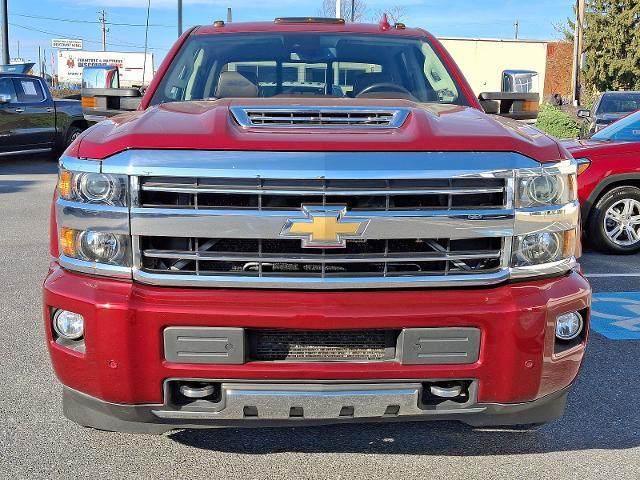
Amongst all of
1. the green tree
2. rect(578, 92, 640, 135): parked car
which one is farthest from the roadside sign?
rect(578, 92, 640, 135): parked car

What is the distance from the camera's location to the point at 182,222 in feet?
8.41

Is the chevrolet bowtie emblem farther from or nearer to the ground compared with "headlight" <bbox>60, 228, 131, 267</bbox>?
farther from the ground

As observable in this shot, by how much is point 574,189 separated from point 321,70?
75.5 inches

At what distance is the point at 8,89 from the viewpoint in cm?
1552

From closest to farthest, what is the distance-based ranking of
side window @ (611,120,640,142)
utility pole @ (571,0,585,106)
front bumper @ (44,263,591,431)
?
1. front bumper @ (44,263,591,431)
2. side window @ (611,120,640,142)
3. utility pole @ (571,0,585,106)

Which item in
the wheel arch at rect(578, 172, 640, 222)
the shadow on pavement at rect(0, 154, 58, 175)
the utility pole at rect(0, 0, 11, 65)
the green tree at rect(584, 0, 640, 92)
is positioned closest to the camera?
the wheel arch at rect(578, 172, 640, 222)

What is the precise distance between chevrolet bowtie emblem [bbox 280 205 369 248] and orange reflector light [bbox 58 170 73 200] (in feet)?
2.69

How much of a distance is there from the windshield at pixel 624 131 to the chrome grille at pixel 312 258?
5.76 metres

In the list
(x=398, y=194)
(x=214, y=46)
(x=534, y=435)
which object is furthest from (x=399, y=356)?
(x=214, y=46)

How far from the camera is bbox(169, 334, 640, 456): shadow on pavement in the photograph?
3.30 m

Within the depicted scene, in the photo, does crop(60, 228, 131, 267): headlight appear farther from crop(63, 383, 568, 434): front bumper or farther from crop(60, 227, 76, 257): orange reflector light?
crop(63, 383, 568, 434): front bumper

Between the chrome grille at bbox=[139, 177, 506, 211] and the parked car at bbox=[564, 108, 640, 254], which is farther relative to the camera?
the parked car at bbox=[564, 108, 640, 254]

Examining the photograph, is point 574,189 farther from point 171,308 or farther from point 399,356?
point 171,308

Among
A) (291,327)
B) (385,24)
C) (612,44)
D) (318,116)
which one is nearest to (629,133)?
(385,24)
